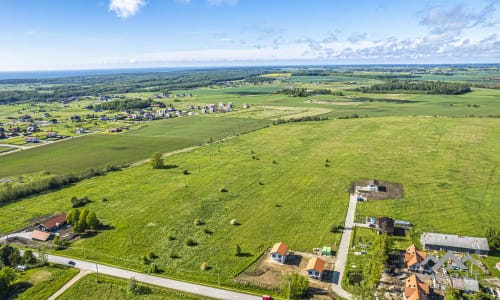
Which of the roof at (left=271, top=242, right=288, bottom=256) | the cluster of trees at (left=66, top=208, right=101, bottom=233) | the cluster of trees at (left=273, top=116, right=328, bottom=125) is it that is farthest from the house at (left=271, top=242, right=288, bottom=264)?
the cluster of trees at (left=273, top=116, right=328, bottom=125)

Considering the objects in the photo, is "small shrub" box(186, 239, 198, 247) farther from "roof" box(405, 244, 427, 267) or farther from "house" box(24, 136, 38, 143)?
"house" box(24, 136, 38, 143)

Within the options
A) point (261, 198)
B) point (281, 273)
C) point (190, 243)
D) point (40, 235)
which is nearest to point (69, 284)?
point (40, 235)

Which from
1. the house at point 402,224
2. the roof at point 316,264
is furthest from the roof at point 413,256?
the roof at point 316,264

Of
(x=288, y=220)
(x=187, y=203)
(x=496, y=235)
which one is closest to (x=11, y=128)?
(x=187, y=203)

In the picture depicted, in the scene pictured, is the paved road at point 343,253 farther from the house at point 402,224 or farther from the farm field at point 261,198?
the house at point 402,224

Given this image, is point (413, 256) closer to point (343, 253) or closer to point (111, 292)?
point (343, 253)

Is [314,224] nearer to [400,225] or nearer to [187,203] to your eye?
[400,225]
